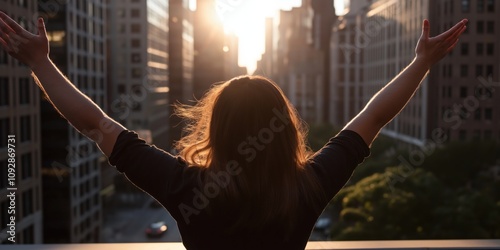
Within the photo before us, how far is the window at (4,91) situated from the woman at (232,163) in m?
28.3

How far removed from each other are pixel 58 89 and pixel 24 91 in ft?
104

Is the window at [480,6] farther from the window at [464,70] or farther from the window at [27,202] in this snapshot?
the window at [27,202]

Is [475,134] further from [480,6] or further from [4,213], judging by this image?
[4,213]

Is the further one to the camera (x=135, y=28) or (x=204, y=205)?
(x=135, y=28)

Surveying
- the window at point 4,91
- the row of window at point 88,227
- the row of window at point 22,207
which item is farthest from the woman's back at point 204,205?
the row of window at point 88,227

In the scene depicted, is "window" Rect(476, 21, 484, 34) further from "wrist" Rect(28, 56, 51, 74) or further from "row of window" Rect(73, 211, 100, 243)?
"wrist" Rect(28, 56, 51, 74)

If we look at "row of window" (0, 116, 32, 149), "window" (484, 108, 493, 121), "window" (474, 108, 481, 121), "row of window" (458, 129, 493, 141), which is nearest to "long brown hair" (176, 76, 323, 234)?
"row of window" (0, 116, 32, 149)

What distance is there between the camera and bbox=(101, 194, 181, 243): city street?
51188 mm

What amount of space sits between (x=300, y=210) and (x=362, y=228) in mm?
22477

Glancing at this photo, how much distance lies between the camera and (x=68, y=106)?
1.92 meters

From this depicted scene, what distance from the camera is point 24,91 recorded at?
31.6 metres

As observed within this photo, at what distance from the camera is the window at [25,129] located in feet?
105

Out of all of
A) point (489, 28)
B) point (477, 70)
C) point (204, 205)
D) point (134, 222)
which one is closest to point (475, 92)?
point (477, 70)

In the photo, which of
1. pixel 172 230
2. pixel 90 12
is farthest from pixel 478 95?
pixel 90 12
